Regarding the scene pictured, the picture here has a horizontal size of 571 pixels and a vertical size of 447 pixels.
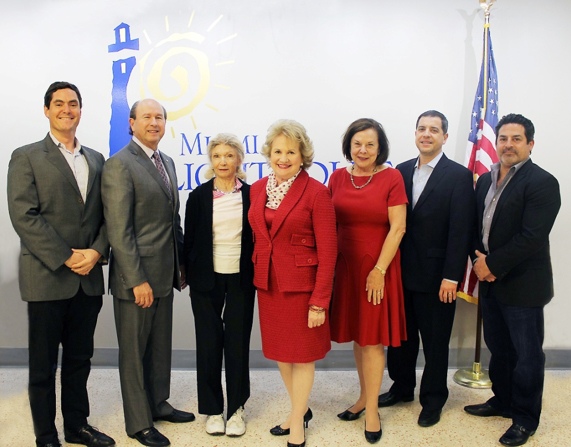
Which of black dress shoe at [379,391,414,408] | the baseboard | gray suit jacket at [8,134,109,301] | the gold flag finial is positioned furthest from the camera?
the baseboard

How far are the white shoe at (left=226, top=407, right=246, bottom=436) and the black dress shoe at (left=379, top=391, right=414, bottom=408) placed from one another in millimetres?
920

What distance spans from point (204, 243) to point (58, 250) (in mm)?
710

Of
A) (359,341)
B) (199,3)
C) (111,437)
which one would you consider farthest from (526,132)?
(111,437)

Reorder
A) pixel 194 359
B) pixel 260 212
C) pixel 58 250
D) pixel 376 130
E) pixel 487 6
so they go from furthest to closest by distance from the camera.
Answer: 1. pixel 194 359
2. pixel 487 6
3. pixel 376 130
4. pixel 260 212
5. pixel 58 250

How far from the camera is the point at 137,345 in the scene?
263 centimetres

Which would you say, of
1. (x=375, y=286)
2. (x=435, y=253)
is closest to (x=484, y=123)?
(x=435, y=253)

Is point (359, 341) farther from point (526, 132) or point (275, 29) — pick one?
point (275, 29)

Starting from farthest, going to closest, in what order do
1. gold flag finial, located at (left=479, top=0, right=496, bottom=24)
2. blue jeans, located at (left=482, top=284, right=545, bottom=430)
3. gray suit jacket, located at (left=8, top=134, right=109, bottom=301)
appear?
gold flag finial, located at (left=479, top=0, right=496, bottom=24) → blue jeans, located at (left=482, top=284, right=545, bottom=430) → gray suit jacket, located at (left=8, top=134, right=109, bottom=301)

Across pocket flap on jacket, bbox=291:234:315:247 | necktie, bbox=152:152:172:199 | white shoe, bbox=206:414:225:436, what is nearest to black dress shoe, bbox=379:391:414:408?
white shoe, bbox=206:414:225:436

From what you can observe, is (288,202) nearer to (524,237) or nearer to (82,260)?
(82,260)

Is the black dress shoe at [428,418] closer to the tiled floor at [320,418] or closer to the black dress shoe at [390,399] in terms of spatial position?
the tiled floor at [320,418]

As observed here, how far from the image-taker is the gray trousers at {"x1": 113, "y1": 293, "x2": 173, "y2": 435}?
2.61 metres

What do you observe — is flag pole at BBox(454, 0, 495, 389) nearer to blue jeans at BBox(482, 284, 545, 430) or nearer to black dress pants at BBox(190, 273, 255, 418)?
blue jeans at BBox(482, 284, 545, 430)

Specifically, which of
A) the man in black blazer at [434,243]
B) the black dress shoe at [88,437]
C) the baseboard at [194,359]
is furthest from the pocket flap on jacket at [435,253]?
the black dress shoe at [88,437]
